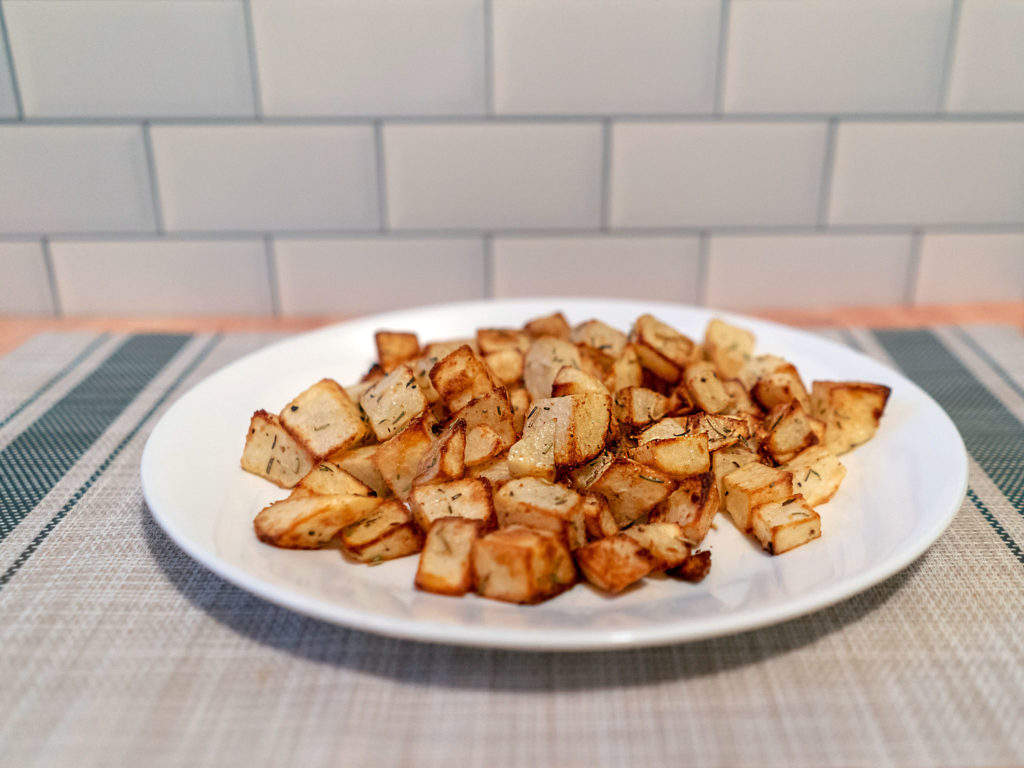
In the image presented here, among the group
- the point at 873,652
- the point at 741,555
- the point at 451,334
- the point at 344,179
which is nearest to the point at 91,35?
the point at 344,179

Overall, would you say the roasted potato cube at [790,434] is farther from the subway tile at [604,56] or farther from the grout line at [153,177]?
the grout line at [153,177]

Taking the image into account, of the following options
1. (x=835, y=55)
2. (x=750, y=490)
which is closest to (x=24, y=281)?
(x=750, y=490)

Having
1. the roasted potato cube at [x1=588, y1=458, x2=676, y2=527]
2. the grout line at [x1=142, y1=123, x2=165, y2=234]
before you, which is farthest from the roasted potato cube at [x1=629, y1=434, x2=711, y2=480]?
the grout line at [x1=142, y1=123, x2=165, y2=234]

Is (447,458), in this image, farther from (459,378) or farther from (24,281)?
(24,281)

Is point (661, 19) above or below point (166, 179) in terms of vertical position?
above

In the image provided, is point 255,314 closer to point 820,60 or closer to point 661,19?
point 661,19

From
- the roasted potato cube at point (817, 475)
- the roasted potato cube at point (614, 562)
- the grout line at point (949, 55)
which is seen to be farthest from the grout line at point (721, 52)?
the roasted potato cube at point (614, 562)
